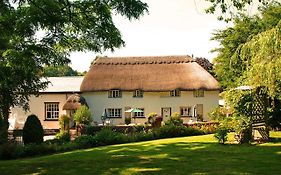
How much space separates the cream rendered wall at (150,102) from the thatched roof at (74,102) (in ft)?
5.88

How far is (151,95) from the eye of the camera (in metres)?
40.2

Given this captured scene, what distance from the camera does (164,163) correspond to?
469 inches

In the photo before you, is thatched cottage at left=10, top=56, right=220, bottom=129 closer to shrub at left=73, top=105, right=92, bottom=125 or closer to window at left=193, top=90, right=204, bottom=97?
window at left=193, top=90, right=204, bottom=97

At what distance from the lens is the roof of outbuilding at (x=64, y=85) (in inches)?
1577

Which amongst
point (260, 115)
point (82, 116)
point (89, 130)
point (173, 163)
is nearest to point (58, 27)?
point (173, 163)

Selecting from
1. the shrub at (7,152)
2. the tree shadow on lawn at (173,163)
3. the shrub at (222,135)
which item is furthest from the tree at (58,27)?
the shrub at (222,135)

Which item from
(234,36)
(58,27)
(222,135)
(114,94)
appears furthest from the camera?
(114,94)

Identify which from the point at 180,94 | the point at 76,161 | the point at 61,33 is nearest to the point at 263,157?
the point at 76,161

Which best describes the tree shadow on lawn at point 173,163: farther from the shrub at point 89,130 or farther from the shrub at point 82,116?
the shrub at point 82,116

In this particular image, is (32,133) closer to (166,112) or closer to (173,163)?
(173,163)

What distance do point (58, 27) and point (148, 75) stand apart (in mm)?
30623

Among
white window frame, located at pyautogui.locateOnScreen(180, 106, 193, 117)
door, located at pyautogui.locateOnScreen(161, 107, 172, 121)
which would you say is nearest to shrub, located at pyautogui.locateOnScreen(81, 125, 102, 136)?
door, located at pyautogui.locateOnScreen(161, 107, 172, 121)

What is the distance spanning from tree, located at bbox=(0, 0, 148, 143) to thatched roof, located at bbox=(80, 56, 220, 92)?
88.8ft

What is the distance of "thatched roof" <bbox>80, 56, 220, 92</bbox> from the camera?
39844 millimetres
